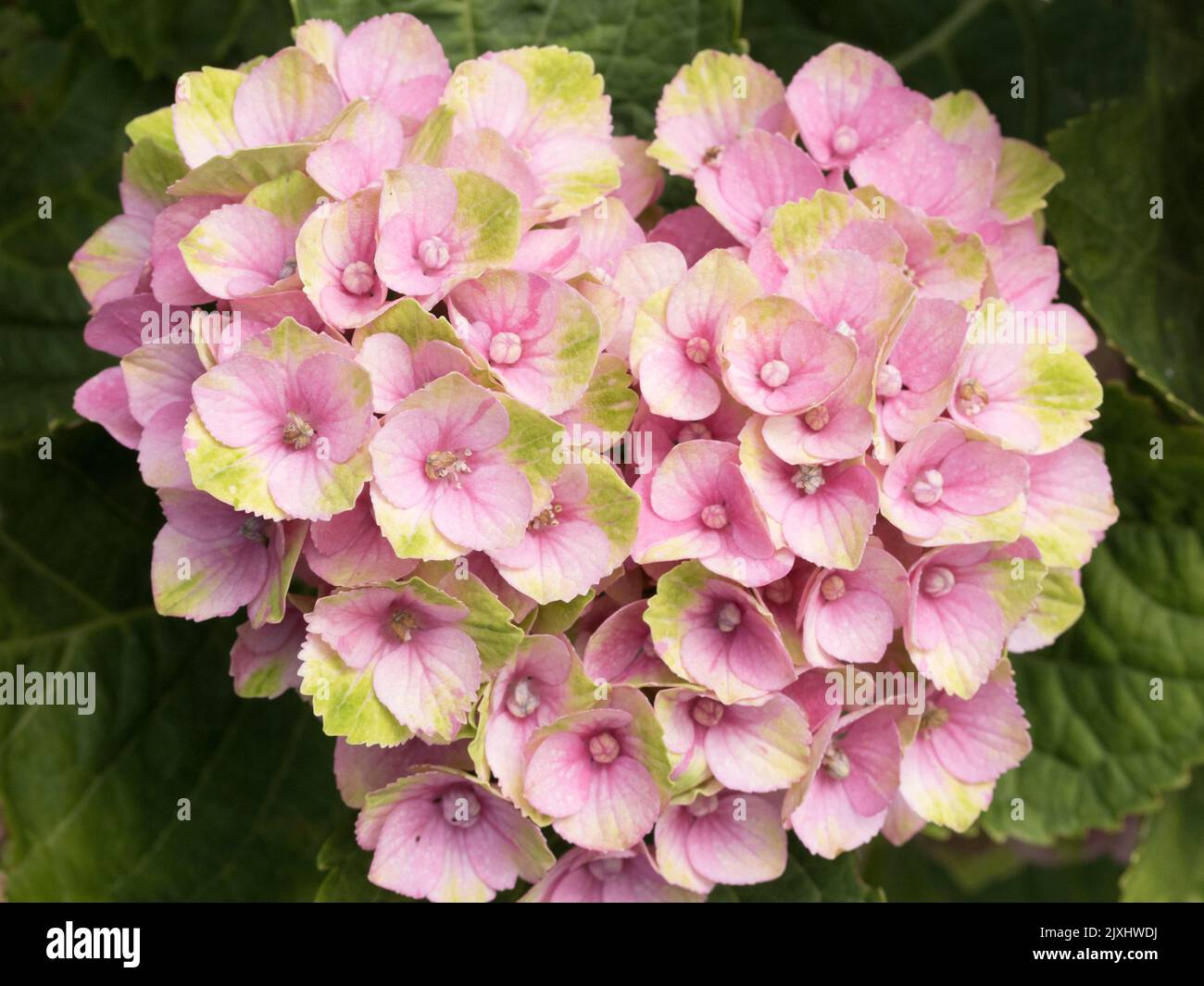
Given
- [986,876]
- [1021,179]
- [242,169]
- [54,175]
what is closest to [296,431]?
[242,169]

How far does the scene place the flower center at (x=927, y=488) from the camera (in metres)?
0.97

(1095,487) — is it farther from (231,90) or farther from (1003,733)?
(231,90)

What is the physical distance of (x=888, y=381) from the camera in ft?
3.17

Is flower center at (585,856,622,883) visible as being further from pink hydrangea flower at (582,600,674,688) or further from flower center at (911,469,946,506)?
flower center at (911,469,946,506)

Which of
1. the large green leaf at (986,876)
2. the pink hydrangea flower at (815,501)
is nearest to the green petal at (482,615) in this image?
the pink hydrangea flower at (815,501)

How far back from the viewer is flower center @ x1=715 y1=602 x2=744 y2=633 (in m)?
0.98

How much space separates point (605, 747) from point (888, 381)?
371 mm

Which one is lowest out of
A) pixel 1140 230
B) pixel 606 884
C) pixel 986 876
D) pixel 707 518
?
pixel 986 876

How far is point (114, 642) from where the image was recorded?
1384mm

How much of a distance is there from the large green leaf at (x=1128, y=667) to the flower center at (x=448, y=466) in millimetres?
809

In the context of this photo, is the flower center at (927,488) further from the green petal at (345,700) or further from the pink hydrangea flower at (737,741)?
the green petal at (345,700)

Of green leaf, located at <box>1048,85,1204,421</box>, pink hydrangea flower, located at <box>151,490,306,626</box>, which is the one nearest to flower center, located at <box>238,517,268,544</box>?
pink hydrangea flower, located at <box>151,490,306,626</box>

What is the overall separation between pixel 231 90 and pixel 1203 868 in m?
1.52

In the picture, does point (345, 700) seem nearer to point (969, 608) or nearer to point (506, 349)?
point (506, 349)
